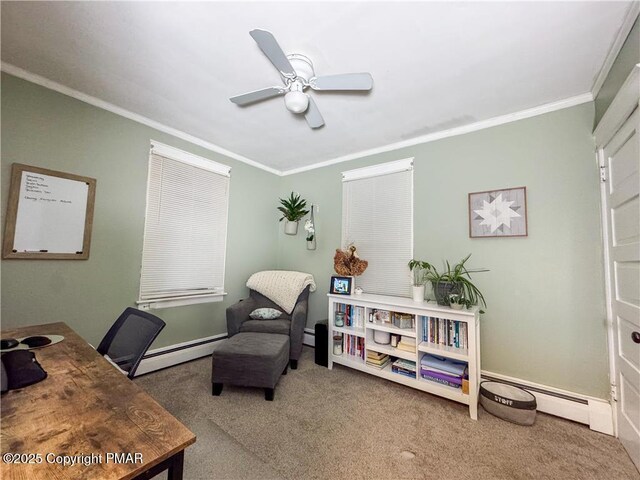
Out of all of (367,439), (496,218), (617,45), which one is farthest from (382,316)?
(617,45)

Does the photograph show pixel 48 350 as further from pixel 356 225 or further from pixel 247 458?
pixel 356 225

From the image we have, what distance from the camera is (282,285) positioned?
10.4 ft

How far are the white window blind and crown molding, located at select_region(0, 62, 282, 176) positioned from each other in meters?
1.65

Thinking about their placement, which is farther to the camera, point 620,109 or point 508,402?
point 508,402

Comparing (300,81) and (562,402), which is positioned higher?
(300,81)

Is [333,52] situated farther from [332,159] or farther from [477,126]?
[332,159]

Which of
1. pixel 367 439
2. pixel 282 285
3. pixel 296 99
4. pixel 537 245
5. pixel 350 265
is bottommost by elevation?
pixel 367 439

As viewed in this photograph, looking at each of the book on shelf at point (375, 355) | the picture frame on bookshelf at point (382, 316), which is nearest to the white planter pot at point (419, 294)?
the picture frame on bookshelf at point (382, 316)

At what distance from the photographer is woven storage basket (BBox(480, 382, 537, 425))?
1865 millimetres

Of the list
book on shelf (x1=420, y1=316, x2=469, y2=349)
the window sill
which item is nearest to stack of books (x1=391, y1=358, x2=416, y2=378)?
book on shelf (x1=420, y1=316, x2=469, y2=349)

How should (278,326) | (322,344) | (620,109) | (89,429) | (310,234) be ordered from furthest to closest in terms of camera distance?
(310,234) → (322,344) → (278,326) → (620,109) → (89,429)

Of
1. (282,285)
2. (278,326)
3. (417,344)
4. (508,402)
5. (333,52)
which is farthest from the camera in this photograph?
(282,285)

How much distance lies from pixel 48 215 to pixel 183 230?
1059mm

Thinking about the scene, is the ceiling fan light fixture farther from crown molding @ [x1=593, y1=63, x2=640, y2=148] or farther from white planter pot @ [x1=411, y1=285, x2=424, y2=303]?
white planter pot @ [x1=411, y1=285, x2=424, y2=303]
